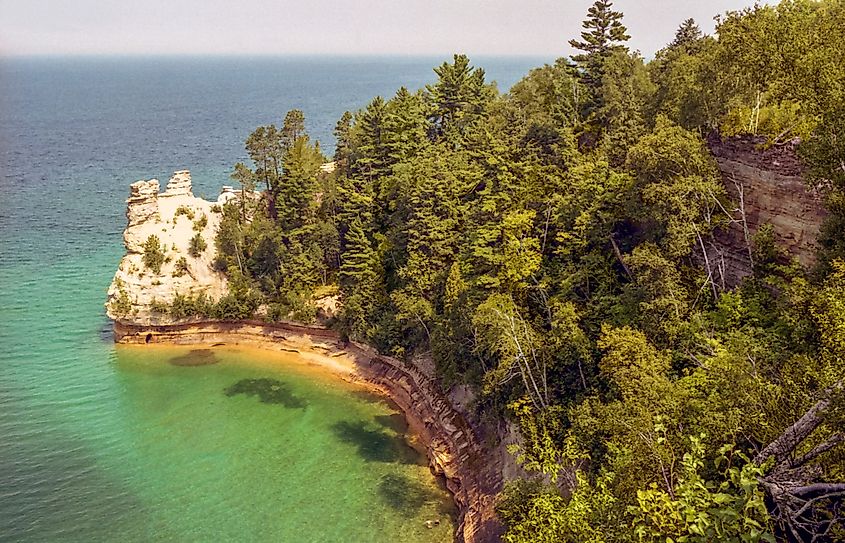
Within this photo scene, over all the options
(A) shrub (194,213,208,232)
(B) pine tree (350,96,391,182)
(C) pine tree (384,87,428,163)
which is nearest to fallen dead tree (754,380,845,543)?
(C) pine tree (384,87,428,163)

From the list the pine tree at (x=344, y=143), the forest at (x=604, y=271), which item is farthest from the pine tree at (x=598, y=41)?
the pine tree at (x=344, y=143)

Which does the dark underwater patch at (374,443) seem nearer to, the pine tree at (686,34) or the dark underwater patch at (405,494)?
the dark underwater patch at (405,494)

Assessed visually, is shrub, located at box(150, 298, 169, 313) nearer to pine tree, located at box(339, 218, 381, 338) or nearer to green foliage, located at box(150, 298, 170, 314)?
green foliage, located at box(150, 298, 170, 314)

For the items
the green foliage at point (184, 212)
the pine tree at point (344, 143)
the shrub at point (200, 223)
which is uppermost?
the pine tree at point (344, 143)

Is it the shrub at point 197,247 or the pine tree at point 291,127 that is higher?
the pine tree at point 291,127

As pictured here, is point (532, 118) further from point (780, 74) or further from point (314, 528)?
point (314, 528)

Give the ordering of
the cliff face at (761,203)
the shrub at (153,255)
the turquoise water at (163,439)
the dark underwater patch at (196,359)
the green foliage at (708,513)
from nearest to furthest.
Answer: the green foliage at (708,513), the cliff face at (761,203), the turquoise water at (163,439), the dark underwater patch at (196,359), the shrub at (153,255)

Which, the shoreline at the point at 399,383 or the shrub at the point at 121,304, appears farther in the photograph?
the shrub at the point at 121,304

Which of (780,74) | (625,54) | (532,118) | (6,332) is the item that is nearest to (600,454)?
(780,74)
